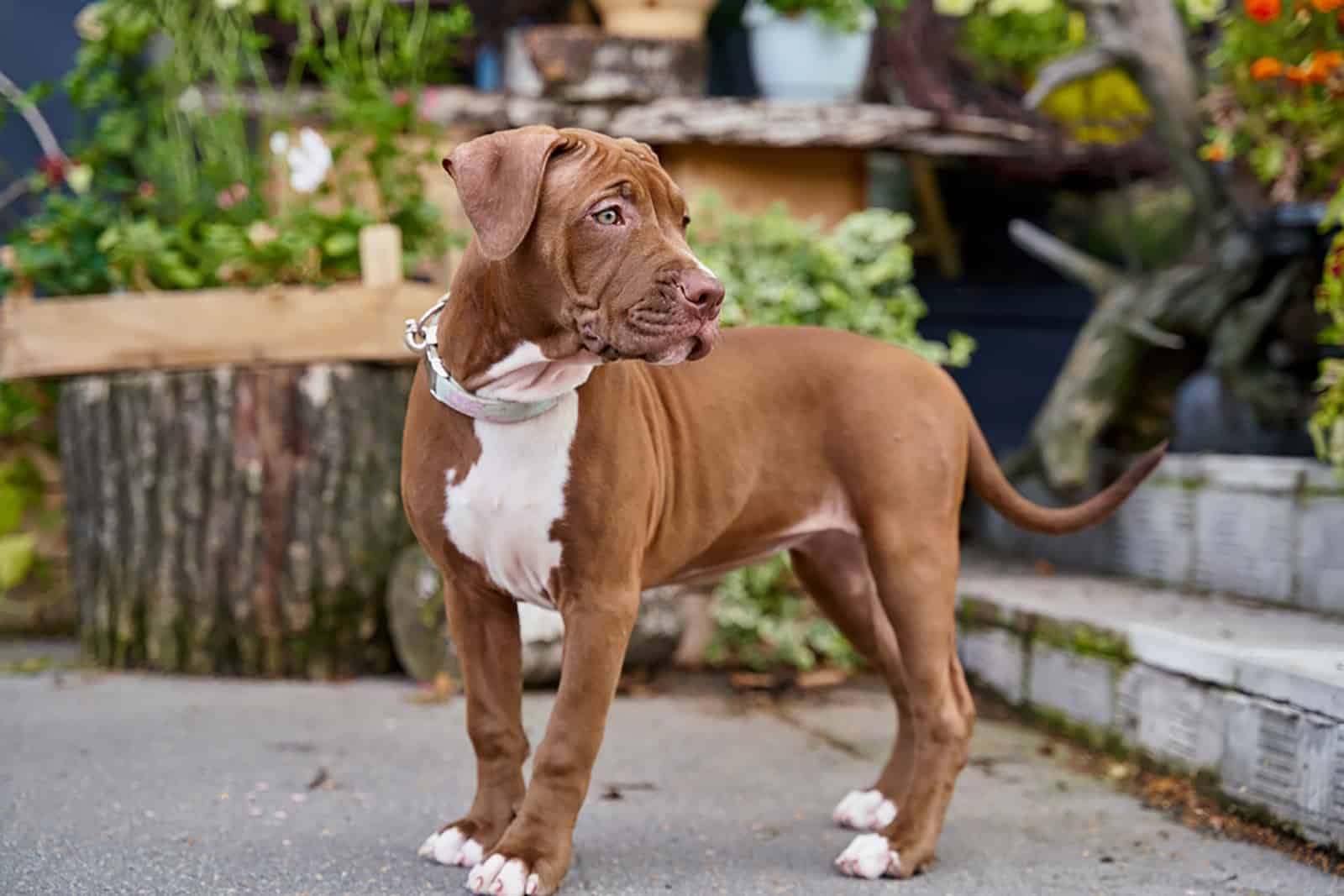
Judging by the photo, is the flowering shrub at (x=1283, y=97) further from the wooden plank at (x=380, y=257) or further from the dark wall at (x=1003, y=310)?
the wooden plank at (x=380, y=257)

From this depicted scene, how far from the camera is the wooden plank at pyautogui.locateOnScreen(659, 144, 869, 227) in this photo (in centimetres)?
545

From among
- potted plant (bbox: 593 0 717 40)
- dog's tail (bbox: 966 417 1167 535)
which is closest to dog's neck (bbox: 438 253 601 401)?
dog's tail (bbox: 966 417 1167 535)

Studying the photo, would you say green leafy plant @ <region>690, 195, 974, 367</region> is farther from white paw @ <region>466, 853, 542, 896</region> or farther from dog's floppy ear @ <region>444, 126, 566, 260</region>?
white paw @ <region>466, 853, 542, 896</region>

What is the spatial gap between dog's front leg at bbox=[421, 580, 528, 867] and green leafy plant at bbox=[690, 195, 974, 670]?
1946 mm

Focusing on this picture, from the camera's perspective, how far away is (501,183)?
244cm

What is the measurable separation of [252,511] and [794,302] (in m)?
1.98

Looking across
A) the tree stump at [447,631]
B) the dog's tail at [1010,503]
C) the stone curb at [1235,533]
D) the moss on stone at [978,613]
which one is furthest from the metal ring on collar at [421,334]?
the stone curb at [1235,533]

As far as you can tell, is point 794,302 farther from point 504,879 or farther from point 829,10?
point 504,879

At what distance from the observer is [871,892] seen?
2.74 m

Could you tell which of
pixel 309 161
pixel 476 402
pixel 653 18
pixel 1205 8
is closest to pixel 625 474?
pixel 476 402

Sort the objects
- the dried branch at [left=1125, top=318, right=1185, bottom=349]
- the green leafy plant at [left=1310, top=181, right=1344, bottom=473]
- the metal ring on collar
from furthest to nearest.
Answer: the dried branch at [left=1125, top=318, right=1185, bottom=349]
the green leafy plant at [left=1310, top=181, right=1344, bottom=473]
the metal ring on collar

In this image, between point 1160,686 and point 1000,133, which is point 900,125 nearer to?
point 1000,133

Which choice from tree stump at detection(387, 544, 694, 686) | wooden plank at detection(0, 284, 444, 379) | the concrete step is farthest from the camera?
wooden plank at detection(0, 284, 444, 379)

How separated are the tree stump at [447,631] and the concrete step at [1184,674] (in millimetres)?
1019
